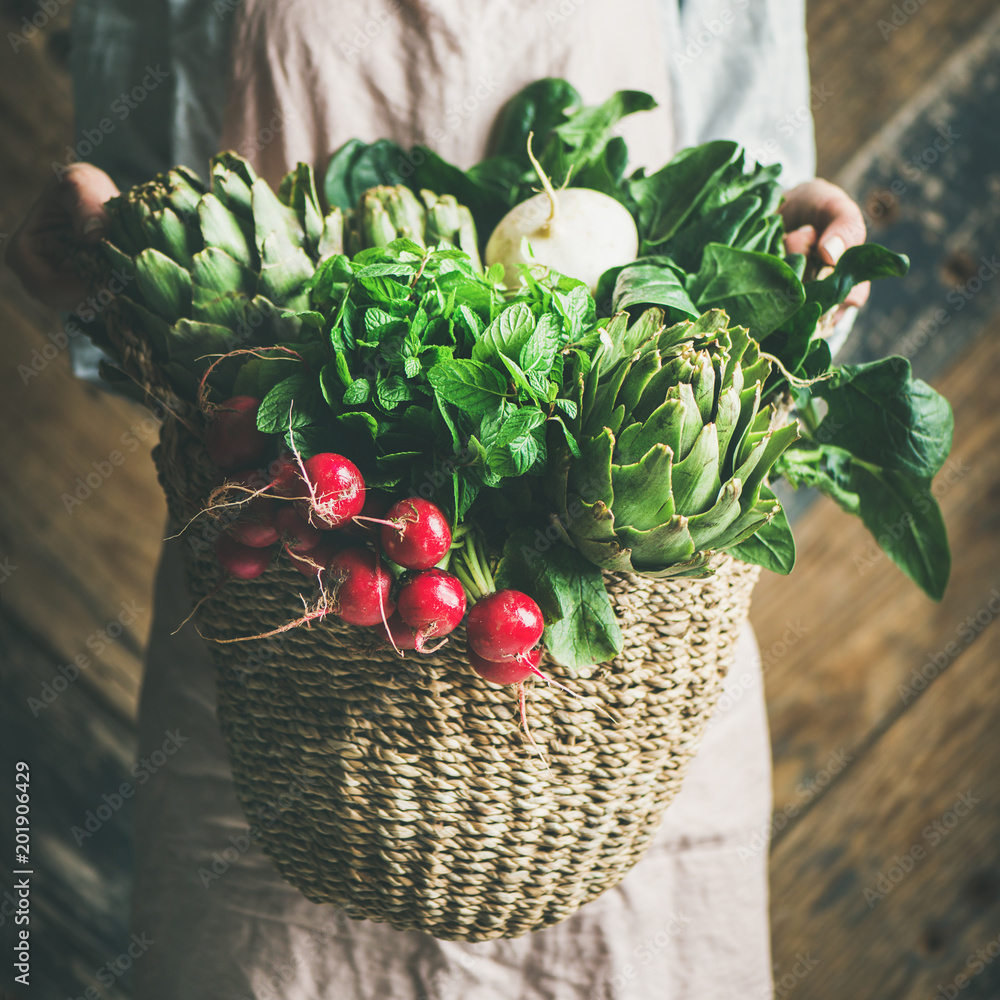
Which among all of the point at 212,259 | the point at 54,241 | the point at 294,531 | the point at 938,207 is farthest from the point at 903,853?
the point at 54,241

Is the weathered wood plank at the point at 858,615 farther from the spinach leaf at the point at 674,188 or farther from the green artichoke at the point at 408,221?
the green artichoke at the point at 408,221

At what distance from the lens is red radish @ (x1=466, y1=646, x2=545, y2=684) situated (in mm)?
460

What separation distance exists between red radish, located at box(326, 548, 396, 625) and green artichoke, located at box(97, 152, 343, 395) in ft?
0.54

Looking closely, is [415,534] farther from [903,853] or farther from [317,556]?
[903,853]

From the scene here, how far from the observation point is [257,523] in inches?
19.0

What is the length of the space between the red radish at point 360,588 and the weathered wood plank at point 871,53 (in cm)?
106

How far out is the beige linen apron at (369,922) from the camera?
0.71 metres

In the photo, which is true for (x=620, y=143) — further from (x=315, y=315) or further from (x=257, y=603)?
(x=257, y=603)

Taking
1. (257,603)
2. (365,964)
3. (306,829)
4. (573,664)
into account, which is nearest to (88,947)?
(365,964)

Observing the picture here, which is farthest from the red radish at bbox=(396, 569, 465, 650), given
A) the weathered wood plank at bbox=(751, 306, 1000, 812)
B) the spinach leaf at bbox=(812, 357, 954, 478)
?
the weathered wood plank at bbox=(751, 306, 1000, 812)

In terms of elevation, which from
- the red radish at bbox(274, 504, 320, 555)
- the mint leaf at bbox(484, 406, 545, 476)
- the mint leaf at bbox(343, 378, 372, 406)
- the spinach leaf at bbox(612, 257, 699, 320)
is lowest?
the red radish at bbox(274, 504, 320, 555)

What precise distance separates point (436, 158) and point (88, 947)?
1.22 metres

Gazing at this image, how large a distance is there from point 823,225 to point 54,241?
71 centimetres

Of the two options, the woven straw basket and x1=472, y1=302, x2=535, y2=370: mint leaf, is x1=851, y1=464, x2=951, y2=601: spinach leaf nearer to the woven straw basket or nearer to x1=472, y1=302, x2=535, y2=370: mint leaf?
the woven straw basket
